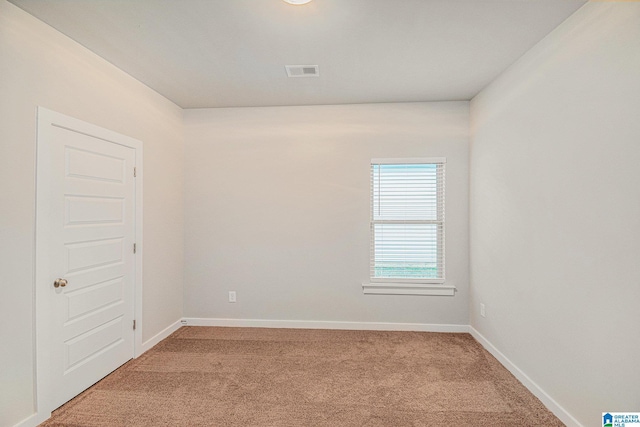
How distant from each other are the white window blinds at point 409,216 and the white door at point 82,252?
2603mm

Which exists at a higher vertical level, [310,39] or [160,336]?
[310,39]

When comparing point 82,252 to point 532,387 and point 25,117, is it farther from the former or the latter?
point 532,387

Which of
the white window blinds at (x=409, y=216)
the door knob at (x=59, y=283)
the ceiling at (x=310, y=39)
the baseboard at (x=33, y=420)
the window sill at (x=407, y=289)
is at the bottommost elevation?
the baseboard at (x=33, y=420)

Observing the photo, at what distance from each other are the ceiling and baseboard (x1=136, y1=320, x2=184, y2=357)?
2.61 m

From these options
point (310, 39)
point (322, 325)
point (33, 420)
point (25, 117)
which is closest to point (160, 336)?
point (33, 420)

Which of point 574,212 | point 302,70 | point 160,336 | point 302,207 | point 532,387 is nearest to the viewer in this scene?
point 574,212

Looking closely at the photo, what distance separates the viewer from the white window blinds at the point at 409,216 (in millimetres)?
3787

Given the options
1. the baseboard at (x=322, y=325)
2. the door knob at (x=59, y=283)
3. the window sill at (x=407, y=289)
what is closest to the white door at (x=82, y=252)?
the door knob at (x=59, y=283)

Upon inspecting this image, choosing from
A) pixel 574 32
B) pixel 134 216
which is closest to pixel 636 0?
pixel 574 32

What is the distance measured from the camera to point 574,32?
2.07 metres

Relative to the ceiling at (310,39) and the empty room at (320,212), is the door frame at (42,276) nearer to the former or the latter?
the empty room at (320,212)

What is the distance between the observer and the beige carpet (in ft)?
7.22

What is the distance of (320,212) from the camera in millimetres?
3885

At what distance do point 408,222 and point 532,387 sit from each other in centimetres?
190
